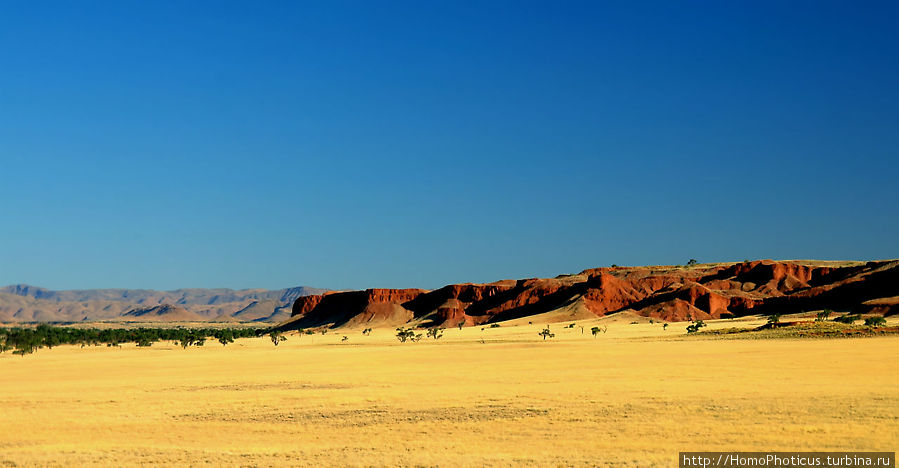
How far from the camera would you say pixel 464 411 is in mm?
28234

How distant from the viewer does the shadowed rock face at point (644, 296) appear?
340ft

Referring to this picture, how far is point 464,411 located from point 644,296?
114 metres

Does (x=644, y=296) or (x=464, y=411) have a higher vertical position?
(x=644, y=296)

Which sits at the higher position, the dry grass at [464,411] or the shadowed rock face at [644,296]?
Answer: the shadowed rock face at [644,296]

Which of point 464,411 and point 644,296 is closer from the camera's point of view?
point 464,411

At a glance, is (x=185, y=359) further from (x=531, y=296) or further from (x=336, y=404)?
(x=531, y=296)

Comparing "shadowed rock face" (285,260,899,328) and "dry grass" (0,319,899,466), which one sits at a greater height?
"shadowed rock face" (285,260,899,328)

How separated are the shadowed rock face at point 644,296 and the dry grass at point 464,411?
56704 millimetres

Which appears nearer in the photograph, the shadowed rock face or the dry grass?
the dry grass

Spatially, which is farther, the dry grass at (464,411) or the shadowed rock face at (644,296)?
the shadowed rock face at (644,296)

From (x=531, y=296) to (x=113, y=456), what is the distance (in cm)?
12407

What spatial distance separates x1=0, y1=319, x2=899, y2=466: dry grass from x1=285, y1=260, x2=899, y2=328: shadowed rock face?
56704 mm

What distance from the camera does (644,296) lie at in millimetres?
137625

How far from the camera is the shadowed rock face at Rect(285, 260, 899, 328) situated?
340ft
